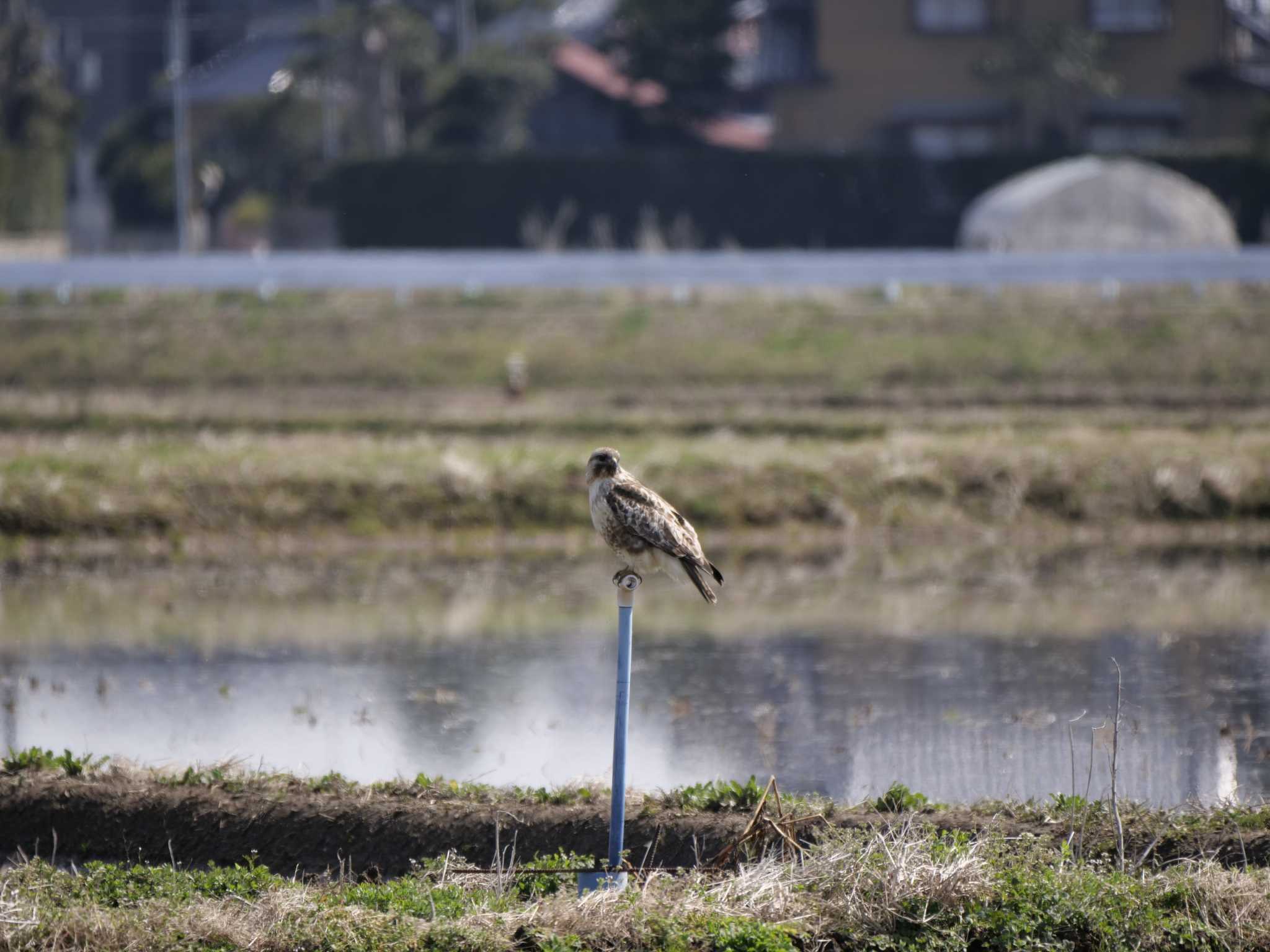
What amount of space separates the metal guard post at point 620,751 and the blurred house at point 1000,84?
3241 cm

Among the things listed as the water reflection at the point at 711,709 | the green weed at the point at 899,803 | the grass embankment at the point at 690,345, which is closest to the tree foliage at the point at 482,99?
the grass embankment at the point at 690,345

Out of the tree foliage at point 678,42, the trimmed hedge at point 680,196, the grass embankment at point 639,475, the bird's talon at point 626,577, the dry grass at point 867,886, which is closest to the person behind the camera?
the dry grass at point 867,886

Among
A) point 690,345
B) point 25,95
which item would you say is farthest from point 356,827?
point 25,95

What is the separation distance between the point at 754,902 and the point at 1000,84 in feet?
112

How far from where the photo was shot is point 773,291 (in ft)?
83.7

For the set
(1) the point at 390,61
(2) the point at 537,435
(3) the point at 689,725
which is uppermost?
(1) the point at 390,61

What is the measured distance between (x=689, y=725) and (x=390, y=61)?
107ft

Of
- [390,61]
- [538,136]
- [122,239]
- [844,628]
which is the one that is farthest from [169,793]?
[538,136]

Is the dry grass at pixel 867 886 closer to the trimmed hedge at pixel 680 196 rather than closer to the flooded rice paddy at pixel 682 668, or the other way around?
the flooded rice paddy at pixel 682 668

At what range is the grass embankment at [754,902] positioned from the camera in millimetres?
6137

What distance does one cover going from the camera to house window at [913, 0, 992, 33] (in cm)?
3881

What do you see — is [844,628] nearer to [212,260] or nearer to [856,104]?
[212,260]

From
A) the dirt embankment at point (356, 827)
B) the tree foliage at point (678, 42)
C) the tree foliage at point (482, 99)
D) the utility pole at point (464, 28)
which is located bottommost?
the dirt embankment at point (356, 827)

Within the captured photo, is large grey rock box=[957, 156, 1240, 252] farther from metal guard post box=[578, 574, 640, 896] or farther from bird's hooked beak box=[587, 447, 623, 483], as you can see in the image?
metal guard post box=[578, 574, 640, 896]
